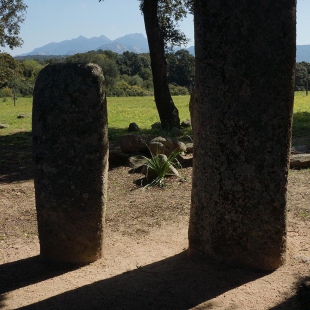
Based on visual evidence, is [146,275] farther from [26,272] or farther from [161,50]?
[161,50]

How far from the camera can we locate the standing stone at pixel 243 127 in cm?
428

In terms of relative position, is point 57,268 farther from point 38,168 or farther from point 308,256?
point 308,256

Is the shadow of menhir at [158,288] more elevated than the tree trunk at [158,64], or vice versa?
the tree trunk at [158,64]

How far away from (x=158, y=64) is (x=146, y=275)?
11.1m

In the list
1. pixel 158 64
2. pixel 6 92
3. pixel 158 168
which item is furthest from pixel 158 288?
pixel 6 92

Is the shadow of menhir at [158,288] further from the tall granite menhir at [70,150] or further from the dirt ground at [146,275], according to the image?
the tall granite menhir at [70,150]

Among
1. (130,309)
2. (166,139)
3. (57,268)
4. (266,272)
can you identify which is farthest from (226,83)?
(166,139)

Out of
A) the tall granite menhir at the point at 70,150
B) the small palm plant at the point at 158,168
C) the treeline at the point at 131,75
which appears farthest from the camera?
the treeline at the point at 131,75

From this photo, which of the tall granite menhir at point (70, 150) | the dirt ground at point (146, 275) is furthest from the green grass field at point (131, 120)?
the tall granite menhir at point (70, 150)

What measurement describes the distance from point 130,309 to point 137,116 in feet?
56.8

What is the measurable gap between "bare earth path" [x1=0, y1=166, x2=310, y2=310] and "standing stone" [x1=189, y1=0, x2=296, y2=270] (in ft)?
1.05

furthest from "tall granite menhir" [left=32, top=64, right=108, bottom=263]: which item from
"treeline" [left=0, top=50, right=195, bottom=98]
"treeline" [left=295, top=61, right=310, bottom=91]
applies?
"treeline" [left=295, top=61, right=310, bottom=91]

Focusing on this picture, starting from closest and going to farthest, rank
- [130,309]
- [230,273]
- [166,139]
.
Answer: [130,309], [230,273], [166,139]

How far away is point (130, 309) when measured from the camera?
4.14m
